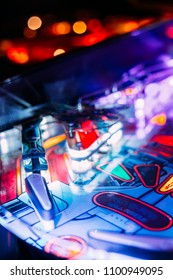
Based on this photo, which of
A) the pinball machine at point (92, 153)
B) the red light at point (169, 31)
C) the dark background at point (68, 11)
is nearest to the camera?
the pinball machine at point (92, 153)

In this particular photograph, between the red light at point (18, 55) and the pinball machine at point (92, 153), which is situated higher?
the red light at point (18, 55)

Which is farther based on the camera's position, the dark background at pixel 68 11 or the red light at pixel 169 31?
the dark background at pixel 68 11

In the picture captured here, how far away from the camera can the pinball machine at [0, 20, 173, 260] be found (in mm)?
647

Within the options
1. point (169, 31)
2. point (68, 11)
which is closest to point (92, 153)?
point (169, 31)

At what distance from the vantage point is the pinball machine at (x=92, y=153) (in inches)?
25.5

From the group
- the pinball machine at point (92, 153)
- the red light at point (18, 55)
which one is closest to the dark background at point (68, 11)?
the red light at point (18, 55)

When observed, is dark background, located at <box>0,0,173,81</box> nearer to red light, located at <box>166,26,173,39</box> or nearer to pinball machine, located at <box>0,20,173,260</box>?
red light, located at <box>166,26,173,39</box>

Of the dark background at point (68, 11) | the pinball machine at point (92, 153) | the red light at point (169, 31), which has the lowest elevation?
the pinball machine at point (92, 153)

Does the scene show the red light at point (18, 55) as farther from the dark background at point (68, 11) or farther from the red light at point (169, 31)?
the red light at point (169, 31)

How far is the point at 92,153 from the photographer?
3.09ft

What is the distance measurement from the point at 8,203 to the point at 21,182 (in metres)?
0.10

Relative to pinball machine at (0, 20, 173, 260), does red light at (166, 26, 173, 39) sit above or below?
above

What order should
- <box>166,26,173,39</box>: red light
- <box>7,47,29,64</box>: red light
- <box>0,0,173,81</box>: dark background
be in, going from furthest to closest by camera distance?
<box>0,0,173,81</box>: dark background < <box>7,47,29,64</box>: red light < <box>166,26,173,39</box>: red light

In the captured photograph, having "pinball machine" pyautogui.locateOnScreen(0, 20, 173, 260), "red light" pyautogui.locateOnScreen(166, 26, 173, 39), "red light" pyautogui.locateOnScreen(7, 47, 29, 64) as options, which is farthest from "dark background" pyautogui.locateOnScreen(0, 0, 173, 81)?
"pinball machine" pyautogui.locateOnScreen(0, 20, 173, 260)
